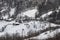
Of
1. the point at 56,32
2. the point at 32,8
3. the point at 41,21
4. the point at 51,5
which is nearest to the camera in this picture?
the point at 56,32

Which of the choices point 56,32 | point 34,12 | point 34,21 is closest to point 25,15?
point 34,12

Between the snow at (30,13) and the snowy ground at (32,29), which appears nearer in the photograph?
the snowy ground at (32,29)

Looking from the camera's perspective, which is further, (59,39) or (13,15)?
(13,15)

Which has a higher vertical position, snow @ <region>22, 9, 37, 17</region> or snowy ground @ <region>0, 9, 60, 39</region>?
snow @ <region>22, 9, 37, 17</region>

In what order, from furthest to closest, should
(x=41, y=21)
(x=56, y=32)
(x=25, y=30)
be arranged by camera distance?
(x=41, y=21), (x=25, y=30), (x=56, y=32)

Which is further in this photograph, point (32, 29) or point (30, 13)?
point (30, 13)

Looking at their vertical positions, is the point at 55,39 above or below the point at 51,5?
below

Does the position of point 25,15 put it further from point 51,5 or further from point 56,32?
point 56,32

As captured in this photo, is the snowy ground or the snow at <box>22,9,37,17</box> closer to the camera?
the snowy ground

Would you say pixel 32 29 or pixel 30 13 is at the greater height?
pixel 30 13

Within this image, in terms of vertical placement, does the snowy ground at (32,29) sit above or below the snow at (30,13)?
below
